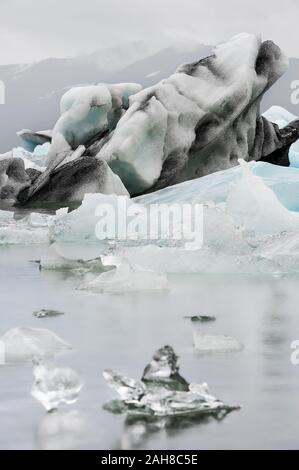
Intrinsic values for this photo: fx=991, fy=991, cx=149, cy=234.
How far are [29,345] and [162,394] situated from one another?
0.97m

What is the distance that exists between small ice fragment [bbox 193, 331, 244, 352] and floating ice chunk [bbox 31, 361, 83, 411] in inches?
37.2

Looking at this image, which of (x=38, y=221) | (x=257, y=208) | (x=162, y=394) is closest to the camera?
(x=162, y=394)

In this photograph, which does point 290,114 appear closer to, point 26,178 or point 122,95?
point 122,95

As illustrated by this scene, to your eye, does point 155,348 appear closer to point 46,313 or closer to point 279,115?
point 46,313

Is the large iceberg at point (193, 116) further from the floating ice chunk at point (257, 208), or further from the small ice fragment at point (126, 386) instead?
the small ice fragment at point (126, 386)

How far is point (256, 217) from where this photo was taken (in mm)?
9375

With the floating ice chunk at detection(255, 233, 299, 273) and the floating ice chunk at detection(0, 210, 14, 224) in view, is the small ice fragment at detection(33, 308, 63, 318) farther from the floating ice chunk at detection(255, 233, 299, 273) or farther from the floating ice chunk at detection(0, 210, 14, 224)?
the floating ice chunk at detection(0, 210, 14, 224)

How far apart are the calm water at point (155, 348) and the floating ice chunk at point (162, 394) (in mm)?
63

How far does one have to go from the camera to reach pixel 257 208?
9.42 meters

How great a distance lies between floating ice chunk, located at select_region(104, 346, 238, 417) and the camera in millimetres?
2959

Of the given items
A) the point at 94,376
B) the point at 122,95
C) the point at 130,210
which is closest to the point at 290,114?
the point at 122,95

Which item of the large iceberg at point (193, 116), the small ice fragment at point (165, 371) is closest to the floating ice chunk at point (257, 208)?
the small ice fragment at point (165, 371)

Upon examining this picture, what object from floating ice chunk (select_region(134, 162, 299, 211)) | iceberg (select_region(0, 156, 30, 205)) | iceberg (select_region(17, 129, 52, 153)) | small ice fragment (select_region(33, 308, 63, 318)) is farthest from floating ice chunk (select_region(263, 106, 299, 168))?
small ice fragment (select_region(33, 308, 63, 318))

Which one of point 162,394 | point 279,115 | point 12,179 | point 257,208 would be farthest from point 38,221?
point 279,115
